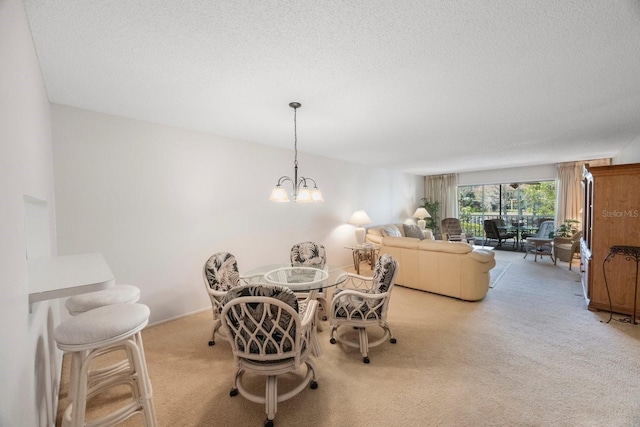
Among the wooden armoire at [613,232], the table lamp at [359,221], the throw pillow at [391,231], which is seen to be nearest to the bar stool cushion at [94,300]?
the table lamp at [359,221]

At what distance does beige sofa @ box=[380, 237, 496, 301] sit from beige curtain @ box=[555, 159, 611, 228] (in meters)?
4.30

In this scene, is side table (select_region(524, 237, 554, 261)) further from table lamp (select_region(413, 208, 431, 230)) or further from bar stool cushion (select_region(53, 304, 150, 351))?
bar stool cushion (select_region(53, 304, 150, 351))

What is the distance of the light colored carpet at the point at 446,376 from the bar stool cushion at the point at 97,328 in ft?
2.98

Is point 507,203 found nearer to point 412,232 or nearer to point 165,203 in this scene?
point 412,232

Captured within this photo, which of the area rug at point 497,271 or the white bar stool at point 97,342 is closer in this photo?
the white bar stool at point 97,342

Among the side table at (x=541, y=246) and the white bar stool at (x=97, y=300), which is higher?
the white bar stool at (x=97, y=300)

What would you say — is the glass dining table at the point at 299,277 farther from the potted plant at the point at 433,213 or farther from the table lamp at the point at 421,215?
the potted plant at the point at 433,213

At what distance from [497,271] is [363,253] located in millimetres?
2666

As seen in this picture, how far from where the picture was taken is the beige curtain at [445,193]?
8297mm

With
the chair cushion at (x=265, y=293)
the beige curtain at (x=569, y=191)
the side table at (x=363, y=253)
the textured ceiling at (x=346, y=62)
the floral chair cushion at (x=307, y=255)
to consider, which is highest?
the textured ceiling at (x=346, y=62)

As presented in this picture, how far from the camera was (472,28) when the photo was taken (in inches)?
59.6

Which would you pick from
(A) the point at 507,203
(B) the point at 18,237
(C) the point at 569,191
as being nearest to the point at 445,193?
(A) the point at 507,203

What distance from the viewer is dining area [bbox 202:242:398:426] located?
163 centimetres

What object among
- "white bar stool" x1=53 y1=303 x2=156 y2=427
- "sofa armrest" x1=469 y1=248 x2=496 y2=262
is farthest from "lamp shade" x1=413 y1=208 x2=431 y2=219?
"white bar stool" x1=53 y1=303 x2=156 y2=427
